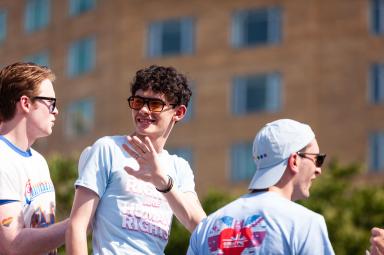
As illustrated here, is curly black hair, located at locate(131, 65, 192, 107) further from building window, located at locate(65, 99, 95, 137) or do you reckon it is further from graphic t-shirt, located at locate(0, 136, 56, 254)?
building window, located at locate(65, 99, 95, 137)

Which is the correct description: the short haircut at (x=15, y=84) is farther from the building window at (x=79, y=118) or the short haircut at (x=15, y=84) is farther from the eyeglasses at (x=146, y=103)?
the building window at (x=79, y=118)

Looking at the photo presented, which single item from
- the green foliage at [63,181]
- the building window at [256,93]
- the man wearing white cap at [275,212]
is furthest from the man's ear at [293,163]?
the building window at [256,93]

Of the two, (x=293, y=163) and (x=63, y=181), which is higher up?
(x=293, y=163)

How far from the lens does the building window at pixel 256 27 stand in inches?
1700

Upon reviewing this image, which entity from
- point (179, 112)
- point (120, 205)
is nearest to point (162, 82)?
point (179, 112)

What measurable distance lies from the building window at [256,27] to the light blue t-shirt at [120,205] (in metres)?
36.4

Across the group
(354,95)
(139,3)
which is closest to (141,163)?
(354,95)

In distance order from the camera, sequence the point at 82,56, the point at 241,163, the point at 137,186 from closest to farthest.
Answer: the point at 137,186, the point at 241,163, the point at 82,56

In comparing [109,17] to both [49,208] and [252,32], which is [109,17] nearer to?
[252,32]

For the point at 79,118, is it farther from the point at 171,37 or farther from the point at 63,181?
the point at 63,181

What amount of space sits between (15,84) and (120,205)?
45.1 inches

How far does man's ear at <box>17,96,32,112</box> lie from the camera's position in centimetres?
732

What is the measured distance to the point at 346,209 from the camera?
1294 inches

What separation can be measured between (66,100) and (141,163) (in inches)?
1662
